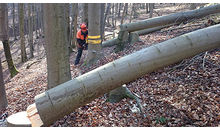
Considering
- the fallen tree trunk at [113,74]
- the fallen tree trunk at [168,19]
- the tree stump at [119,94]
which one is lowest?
the tree stump at [119,94]

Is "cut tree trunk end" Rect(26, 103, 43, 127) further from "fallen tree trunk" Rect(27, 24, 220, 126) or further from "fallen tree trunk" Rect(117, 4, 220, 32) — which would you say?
"fallen tree trunk" Rect(117, 4, 220, 32)

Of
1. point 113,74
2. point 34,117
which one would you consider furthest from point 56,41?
point 34,117

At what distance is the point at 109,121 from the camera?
3178 mm

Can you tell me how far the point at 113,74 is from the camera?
3146 millimetres

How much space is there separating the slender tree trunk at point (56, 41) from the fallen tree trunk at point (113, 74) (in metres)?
0.80

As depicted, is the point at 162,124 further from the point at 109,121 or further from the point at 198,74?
the point at 198,74

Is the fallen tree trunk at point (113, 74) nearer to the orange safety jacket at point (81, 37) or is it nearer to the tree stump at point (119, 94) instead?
the tree stump at point (119, 94)

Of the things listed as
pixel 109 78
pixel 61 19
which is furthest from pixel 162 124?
pixel 61 19

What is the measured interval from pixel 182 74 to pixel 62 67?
289cm

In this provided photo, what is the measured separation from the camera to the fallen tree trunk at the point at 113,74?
2.90 metres

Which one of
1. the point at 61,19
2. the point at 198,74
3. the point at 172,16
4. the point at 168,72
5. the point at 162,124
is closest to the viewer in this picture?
the point at 162,124

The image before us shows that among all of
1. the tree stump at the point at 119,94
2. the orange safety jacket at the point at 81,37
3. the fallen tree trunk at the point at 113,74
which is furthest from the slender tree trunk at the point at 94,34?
the fallen tree trunk at the point at 113,74

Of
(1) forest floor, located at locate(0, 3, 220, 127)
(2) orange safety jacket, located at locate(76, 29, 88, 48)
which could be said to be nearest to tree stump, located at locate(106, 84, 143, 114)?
(1) forest floor, located at locate(0, 3, 220, 127)

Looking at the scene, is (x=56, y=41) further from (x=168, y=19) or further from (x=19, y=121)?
(x=168, y=19)
